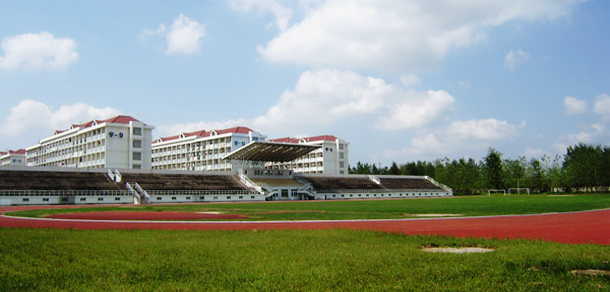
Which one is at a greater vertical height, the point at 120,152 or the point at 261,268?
the point at 120,152

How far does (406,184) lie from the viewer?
100312mm

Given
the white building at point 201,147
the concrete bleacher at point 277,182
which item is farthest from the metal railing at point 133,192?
the white building at point 201,147

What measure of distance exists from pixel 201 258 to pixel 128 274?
202 centimetres

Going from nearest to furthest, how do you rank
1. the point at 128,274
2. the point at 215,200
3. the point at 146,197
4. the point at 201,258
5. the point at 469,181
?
the point at 128,274 → the point at 201,258 → the point at 146,197 → the point at 215,200 → the point at 469,181

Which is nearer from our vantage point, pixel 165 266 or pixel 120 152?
pixel 165 266

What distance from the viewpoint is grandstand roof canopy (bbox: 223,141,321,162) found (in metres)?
78.0

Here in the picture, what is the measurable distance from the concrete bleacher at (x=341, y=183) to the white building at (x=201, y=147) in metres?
28.5

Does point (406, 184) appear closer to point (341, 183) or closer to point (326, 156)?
point (341, 183)

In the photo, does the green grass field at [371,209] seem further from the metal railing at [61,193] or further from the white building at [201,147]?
the white building at [201,147]

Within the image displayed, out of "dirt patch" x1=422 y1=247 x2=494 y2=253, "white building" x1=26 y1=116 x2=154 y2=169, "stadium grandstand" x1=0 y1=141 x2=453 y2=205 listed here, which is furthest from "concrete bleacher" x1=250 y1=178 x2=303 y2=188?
"dirt patch" x1=422 y1=247 x2=494 y2=253

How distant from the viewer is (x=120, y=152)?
3757 inches

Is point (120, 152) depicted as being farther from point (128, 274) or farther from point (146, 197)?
point (128, 274)

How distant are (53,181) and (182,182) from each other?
17577mm

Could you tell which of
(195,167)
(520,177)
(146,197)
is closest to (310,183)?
(146,197)
